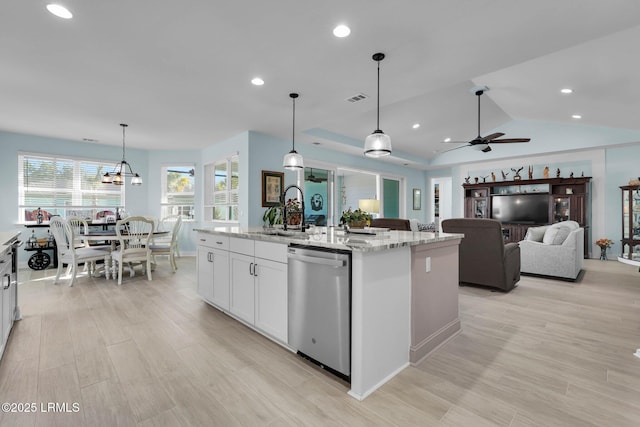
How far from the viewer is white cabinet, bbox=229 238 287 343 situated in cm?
229

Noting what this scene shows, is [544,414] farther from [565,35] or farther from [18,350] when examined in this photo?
[18,350]

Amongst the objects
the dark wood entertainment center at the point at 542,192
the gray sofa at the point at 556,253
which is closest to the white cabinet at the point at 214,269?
the gray sofa at the point at 556,253

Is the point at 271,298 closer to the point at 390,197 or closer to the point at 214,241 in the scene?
the point at 214,241

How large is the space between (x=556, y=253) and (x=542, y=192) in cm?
392

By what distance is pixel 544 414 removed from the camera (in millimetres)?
1581

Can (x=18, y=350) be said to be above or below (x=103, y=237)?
below

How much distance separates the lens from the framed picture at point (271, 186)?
544cm

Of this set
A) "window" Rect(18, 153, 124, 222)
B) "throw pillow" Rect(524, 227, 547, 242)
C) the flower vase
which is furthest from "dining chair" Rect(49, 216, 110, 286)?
the flower vase

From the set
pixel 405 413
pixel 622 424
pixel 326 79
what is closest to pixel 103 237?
pixel 326 79

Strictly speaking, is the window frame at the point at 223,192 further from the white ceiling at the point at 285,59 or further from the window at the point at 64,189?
the window at the point at 64,189

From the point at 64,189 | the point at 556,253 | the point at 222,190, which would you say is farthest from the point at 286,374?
the point at 64,189

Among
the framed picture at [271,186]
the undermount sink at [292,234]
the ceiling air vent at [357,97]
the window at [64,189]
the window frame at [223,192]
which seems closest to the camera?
the undermount sink at [292,234]

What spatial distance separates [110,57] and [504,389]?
4184 millimetres

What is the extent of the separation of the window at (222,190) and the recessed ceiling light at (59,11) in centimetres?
373
